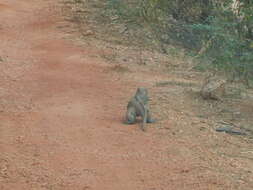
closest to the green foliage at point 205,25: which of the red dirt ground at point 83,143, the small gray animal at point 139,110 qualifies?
the red dirt ground at point 83,143

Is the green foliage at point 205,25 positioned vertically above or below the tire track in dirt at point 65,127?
above

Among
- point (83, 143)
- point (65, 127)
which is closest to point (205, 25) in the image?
point (65, 127)

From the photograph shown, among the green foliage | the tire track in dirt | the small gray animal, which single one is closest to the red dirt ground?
the tire track in dirt

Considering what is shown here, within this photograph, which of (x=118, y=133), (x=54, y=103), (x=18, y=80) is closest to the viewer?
(x=118, y=133)

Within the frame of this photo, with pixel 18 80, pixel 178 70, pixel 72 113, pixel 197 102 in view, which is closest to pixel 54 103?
pixel 72 113

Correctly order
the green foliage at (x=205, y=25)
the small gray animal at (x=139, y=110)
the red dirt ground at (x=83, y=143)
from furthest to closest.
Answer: the green foliage at (x=205, y=25) → the small gray animal at (x=139, y=110) → the red dirt ground at (x=83, y=143)

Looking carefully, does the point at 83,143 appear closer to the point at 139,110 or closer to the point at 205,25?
the point at 139,110

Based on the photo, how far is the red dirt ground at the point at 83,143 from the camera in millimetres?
5070

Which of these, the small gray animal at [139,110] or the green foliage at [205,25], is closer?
the small gray animal at [139,110]

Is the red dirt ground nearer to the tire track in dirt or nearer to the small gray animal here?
the tire track in dirt

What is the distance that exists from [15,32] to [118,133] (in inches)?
255

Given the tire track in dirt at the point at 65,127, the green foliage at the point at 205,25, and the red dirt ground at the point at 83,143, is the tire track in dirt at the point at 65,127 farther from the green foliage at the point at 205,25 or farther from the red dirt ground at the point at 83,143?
the green foliage at the point at 205,25

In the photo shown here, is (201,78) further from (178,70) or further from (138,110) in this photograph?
(138,110)

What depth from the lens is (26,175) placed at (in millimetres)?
5156
